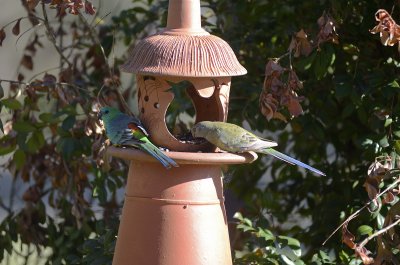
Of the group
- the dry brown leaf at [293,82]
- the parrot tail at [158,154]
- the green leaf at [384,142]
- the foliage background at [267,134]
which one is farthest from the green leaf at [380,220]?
the parrot tail at [158,154]

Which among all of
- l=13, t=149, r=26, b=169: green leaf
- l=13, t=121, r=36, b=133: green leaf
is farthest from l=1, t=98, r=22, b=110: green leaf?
l=13, t=149, r=26, b=169: green leaf

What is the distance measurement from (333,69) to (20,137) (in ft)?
5.06

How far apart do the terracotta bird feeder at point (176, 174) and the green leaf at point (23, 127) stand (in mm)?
1105

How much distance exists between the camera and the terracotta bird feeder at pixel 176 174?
3.04m

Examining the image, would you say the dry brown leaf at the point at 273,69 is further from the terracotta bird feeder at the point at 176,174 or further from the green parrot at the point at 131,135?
the green parrot at the point at 131,135

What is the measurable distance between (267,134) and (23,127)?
5.45 ft

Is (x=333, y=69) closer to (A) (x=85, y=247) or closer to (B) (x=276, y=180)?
(B) (x=276, y=180)

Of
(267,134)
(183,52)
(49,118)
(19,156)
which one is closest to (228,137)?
(183,52)

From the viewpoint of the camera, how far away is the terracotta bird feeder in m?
3.04

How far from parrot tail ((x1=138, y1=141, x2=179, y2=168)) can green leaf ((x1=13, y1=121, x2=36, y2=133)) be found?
4.11 feet

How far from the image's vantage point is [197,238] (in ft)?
10.2

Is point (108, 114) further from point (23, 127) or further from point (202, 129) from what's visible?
point (23, 127)

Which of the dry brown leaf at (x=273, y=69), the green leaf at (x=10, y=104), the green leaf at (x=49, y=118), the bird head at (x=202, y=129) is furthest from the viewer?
the green leaf at (x=49, y=118)

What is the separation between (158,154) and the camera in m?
3.00
